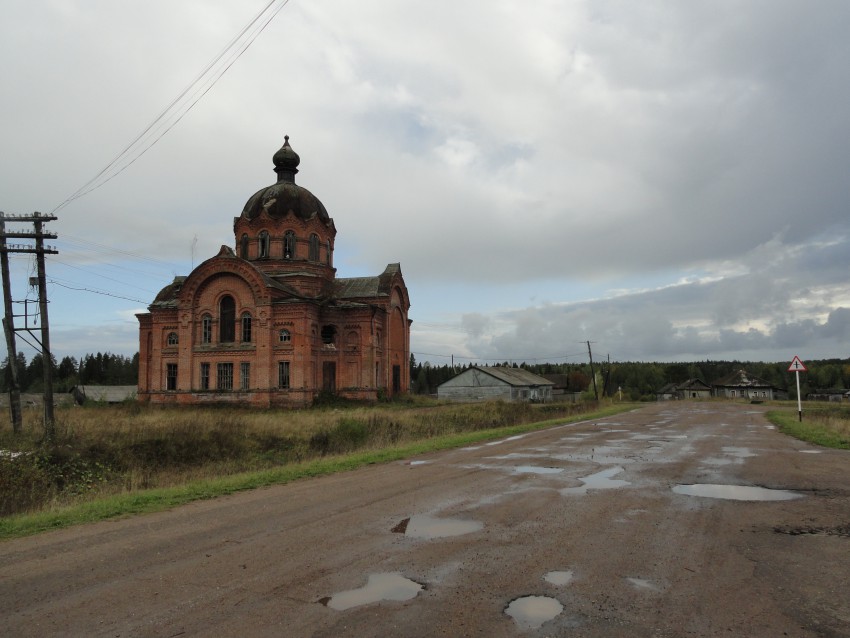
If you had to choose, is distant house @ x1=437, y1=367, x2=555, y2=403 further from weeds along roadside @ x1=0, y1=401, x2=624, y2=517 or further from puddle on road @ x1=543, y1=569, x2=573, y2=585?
puddle on road @ x1=543, y1=569, x2=573, y2=585

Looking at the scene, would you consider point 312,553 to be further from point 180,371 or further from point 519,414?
point 180,371

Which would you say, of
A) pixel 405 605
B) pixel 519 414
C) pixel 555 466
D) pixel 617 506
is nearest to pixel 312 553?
pixel 405 605

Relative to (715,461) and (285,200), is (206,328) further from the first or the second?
(715,461)

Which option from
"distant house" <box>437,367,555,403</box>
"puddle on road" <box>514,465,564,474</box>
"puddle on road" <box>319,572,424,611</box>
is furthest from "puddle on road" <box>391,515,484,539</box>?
"distant house" <box>437,367,555,403</box>

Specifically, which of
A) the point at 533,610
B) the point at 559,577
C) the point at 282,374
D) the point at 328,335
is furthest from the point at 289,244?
the point at 533,610

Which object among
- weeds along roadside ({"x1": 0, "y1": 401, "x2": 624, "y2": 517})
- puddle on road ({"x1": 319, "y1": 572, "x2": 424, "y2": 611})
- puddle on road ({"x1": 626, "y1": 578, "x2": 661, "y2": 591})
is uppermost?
puddle on road ({"x1": 319, "y1": 572, "x2": 424, "y2": 611})

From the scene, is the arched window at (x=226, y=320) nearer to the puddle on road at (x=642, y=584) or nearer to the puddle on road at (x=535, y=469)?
the puddle on road at (x=535, y=469)

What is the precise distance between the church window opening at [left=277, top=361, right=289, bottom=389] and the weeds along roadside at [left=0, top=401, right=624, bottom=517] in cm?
1043

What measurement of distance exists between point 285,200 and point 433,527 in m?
38.9

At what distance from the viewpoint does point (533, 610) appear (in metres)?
4.45

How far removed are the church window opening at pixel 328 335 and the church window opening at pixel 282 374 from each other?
12.1 feet

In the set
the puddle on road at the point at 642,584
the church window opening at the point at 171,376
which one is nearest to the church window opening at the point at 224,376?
the church window opening at the point at 171,376

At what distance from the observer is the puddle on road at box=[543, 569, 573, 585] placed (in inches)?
198

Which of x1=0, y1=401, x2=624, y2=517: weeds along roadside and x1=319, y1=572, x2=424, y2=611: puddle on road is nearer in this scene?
x1=319, y1=572, x2=424, y2=611: puddle on road
